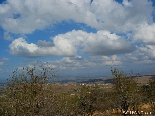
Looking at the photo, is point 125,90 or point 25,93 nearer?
point 25,93

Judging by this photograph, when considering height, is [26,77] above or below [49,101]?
above

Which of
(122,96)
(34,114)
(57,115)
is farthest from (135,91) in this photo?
(34,114)

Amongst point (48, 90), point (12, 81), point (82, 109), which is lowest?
point (82, 109)

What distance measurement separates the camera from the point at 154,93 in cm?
4650

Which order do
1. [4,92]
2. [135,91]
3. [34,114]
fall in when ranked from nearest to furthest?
[34,114] < [4,92] < [135,91]

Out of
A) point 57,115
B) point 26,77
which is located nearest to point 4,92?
point 26,77

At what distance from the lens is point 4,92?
22406 millimetres

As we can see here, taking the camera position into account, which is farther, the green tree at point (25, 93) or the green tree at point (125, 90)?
the green tree at point (125, 90)

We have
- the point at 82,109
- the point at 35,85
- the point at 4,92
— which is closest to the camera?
the point at 35,85

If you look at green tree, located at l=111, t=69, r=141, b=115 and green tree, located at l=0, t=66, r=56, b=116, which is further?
green tree, located at l=111, t=69, r=141, b=115

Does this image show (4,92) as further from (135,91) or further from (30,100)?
(135,91)

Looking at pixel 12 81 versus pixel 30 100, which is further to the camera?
pixel 12 81

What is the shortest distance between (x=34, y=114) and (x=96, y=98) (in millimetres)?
40263

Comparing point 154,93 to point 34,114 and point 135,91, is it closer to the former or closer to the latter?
point 135,91
